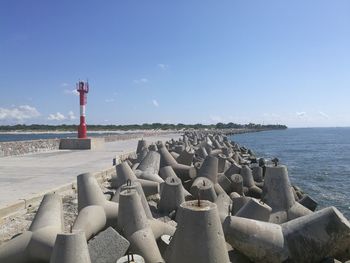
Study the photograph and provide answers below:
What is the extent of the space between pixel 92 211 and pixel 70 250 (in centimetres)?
138

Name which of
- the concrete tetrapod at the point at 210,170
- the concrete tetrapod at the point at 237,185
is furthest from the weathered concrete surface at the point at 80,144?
the concrete tetrapod at the point at 237,185

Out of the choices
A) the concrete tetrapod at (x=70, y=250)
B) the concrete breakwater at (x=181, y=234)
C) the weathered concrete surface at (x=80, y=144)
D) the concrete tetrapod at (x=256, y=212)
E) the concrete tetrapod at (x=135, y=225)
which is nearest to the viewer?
the concrete tetrapod at (x=70, y=250)

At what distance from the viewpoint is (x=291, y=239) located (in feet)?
14.3

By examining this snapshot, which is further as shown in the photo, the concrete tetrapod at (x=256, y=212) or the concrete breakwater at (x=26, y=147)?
the concrete breakwater at (x=26, y=147)

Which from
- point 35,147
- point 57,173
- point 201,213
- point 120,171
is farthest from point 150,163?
point 35,147

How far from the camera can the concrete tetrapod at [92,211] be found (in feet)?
14.0

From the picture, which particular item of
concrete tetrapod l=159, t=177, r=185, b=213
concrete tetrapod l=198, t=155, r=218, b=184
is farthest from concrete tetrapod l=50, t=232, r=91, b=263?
concrete tetrapod l=198, t=155, r=218, b=184

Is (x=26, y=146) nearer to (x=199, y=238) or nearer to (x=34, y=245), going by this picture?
(x=34, y=245)

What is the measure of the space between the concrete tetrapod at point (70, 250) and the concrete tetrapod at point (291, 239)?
161 centimetres

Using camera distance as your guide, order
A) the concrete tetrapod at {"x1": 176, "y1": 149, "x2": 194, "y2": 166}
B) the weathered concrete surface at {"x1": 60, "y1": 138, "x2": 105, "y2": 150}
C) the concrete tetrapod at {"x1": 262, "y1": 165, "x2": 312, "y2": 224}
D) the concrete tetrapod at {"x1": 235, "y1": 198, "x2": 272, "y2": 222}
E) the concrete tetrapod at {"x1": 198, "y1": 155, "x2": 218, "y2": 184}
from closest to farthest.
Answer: the concrete tetrapod at {"x1": 235, "y1": 198, "x2": 272, "y2": 222}, the concrete tetrapod at {"x1": 262, "y1": 165, "x2": 312, "y2": 224}, the concrete tetrapod at {"x1": 198, "y1": 155, "x2": 218, "y2": 184}, the concrete tetrapod at {"x1": 176, "y1": 149, "x2": 194, "y2": 166}, the weathered concrete surface at {"x1": 60, "y1": 138, "x2": 105, "y2": 150}

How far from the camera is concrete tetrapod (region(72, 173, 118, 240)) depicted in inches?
168

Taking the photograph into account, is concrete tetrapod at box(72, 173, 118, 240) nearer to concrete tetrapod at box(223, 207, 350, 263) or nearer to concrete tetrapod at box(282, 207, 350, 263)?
concrete tetrapod at box(223, 207, 350, 263)

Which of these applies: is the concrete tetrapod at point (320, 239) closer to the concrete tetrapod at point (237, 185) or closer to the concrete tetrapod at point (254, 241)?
the concrete tetrapod at point (254, 241)

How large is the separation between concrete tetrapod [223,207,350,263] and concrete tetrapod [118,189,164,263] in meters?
0.82
